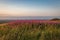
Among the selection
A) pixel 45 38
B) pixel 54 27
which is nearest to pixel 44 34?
pixel 45 38

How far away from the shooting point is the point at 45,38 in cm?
546

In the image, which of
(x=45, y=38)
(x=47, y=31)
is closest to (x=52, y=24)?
(x=47, y=31)

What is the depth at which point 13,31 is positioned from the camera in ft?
20.2

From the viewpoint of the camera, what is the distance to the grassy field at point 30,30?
5661 millimetres

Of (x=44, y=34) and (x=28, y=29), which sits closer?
(x=44, y=34)

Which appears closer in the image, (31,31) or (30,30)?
(31,31)

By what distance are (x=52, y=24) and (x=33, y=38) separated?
3.63 feet

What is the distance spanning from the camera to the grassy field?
223 inches

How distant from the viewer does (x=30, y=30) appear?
6.11 m

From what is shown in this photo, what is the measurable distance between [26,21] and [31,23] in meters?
0.24

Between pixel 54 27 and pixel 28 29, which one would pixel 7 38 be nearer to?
pixel 28 29

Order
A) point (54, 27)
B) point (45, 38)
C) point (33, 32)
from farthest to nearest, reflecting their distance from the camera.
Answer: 1. point (54, 27)
2. point (33, 32)
3. point (45, 38)

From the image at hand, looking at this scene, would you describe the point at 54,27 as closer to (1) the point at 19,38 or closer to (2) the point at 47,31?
(2) the point at 47,31

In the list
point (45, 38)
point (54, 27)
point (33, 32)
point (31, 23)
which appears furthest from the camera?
point (31, 23)
